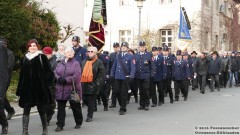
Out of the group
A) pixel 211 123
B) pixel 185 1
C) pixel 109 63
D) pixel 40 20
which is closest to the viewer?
pixel 211 123

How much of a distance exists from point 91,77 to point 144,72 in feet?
9.56

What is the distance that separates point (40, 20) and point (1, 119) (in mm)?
10781

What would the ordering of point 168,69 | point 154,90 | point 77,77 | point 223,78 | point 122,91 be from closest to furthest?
1. point 77,77
2. point 122,91
3. point 154,90
4. point 168,69
5. point 223,78

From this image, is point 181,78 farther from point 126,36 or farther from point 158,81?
point 126,36

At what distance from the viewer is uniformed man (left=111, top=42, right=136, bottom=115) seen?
40.2 feet

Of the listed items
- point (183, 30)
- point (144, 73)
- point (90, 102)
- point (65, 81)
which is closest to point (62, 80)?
point (65, 81)

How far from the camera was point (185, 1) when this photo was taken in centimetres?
3406

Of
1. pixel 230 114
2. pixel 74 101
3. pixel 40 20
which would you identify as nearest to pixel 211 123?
pixel 230 114

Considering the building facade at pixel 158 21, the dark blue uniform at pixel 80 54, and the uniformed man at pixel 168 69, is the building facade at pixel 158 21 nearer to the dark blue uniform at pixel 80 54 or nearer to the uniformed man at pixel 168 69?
the uniformed man at pixel 168 69

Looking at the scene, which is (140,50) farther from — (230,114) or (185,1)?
(185,1)

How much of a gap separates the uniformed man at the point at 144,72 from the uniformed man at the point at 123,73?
3.14 ft

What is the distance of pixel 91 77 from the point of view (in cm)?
1084

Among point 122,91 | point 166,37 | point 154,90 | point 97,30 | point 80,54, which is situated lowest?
point 154,90

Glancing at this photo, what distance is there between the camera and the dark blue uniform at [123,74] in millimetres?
12258
